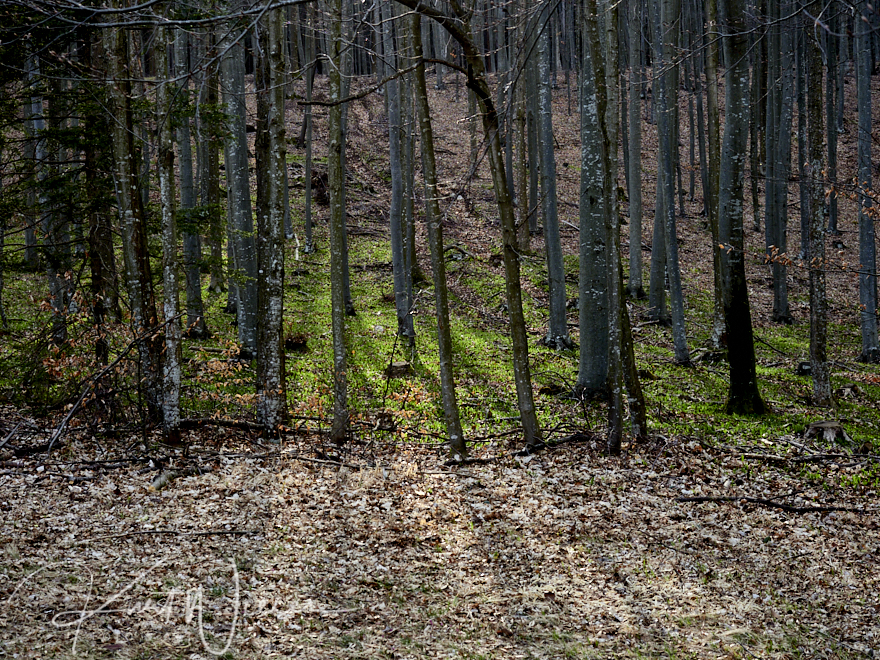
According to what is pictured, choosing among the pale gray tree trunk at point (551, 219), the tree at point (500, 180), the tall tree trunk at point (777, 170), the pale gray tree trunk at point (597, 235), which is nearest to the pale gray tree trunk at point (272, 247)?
the tree at point (500, 180)

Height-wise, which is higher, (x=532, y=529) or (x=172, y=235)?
(x=172, y=235)

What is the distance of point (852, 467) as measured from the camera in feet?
27.0

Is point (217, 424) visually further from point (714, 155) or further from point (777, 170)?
point (777, 170)

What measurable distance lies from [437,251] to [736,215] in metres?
5.03

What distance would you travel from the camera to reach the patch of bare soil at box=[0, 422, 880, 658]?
497 cm

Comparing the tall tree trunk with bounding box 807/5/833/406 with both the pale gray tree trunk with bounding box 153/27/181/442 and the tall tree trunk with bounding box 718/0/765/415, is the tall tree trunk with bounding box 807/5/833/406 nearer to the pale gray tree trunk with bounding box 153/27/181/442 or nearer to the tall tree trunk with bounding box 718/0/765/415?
the tall tree trunk with bounding box 718/0/765/415

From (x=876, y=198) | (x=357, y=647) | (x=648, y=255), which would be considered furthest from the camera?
(x=648, y=255)

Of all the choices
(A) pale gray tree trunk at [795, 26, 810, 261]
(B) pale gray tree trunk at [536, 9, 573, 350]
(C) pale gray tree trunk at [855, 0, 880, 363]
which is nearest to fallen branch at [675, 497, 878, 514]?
(C) pale gray tree trunk at [855, 0, 880, 363]

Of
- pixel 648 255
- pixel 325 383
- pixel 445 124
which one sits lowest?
pixel 325 383

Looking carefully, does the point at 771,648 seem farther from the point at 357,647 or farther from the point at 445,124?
the point at 445,124

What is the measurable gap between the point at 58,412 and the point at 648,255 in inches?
824

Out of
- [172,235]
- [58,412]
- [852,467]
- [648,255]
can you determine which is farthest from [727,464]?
[648,255]

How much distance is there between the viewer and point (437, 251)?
8211mm

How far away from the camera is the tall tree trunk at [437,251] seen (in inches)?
310
